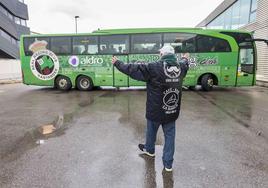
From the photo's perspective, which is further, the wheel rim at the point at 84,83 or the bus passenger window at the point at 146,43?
the wheel rim at the point at 84,83

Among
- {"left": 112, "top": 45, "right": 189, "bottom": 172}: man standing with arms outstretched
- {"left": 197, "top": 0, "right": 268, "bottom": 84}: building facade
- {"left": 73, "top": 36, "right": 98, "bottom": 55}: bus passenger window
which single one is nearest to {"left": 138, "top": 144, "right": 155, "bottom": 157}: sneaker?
{"left": 112, "top": 45, "right": 189, "bottom": 172}: man standing with arms outstretched

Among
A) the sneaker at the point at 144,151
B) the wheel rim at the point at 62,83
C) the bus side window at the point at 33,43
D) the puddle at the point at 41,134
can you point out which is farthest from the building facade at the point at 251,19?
the bus side window at the point at 33,43

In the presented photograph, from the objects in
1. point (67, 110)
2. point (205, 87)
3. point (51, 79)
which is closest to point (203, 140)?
point (67, 110)

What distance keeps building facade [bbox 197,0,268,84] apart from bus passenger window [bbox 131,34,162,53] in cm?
749

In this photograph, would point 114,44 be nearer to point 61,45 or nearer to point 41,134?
point 61,45

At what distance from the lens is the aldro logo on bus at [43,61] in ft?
35.4

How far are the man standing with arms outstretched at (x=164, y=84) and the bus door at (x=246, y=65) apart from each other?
8317mm

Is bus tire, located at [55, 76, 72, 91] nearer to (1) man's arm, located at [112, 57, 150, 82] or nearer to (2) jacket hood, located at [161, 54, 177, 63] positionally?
(1) man's arm, located at [112, 57, 150, 82]

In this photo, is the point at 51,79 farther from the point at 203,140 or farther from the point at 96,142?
the point at 203,140

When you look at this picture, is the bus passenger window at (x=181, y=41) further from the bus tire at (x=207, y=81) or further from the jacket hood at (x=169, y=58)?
the jacket hood at (x=169, y=58)

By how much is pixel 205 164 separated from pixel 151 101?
135 cm

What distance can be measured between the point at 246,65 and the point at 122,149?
881cm

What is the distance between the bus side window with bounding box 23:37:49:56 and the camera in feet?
35.3

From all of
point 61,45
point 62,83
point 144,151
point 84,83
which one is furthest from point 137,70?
point 62,83
